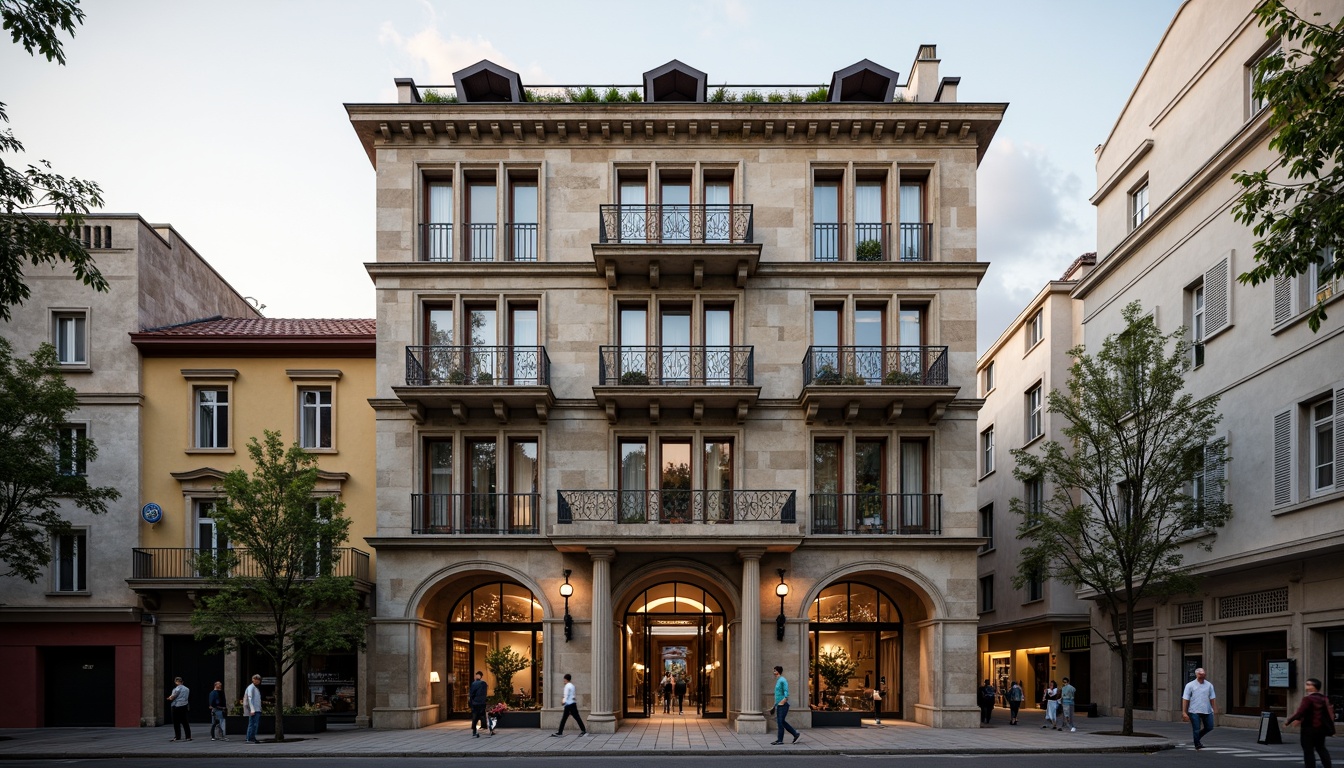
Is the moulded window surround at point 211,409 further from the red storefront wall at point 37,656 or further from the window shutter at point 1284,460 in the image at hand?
the window shutter at point 1284,460

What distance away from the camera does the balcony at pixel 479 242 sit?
28.8 meters

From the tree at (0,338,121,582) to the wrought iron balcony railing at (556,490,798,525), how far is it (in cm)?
1229

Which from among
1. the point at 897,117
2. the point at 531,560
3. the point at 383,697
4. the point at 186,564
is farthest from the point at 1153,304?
the point at 186,564

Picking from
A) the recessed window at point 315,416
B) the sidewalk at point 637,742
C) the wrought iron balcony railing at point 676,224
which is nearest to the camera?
the sidewalk at point 637,742

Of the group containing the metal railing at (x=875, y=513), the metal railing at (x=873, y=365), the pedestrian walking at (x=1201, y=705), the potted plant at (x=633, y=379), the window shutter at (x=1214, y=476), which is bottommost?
the pedestrian walking at (x=1201, y=705)

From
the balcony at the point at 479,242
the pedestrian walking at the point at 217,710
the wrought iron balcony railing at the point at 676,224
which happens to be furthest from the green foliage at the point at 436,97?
the pedestrian walking at the point at 217,710

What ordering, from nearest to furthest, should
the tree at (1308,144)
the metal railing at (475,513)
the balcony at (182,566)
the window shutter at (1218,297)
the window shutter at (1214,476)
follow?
the tree at (1308,144) < the window shutter at (1214,476) < the window shutter at (1218,297) < the metal railing at (475,513) < the balcony at (182,566)

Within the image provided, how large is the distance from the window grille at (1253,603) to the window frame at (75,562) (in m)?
31.1

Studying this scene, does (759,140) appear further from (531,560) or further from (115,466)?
(115,466)

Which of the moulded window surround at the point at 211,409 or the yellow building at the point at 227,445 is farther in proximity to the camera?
the moulded window surround at the point at 211,409

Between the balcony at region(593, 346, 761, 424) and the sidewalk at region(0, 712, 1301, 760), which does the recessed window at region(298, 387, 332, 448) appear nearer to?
the sidewalk at region(0, 712, 1301, 760)

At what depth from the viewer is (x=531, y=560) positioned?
27594 millimetres

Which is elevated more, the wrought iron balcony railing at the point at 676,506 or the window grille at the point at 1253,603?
the wrought iron balcony railing at the point at 676,506

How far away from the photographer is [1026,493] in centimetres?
4009
